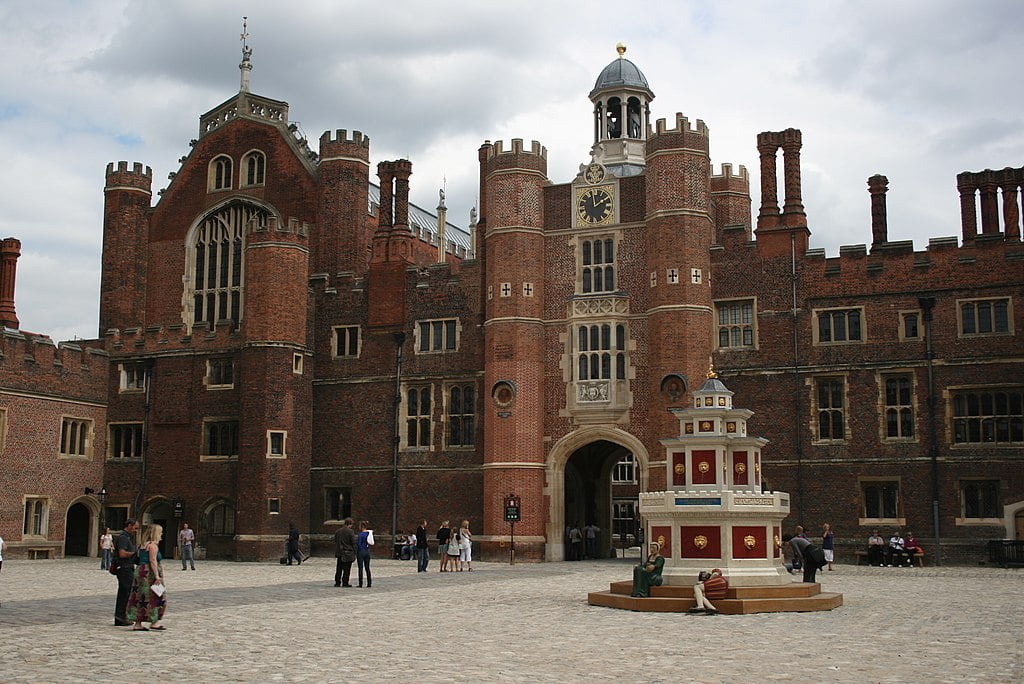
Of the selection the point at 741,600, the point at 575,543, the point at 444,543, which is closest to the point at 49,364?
the point at 444,543

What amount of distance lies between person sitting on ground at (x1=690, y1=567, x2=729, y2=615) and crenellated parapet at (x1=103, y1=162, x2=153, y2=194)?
34667 millimetres

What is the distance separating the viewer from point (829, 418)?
114 feet

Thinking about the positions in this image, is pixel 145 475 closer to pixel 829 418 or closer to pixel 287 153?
pixel 287 153

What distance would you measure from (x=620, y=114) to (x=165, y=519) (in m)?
22.3

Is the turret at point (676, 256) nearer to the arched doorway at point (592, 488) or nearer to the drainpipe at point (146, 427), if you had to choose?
the arched doorway at point (592, 488)

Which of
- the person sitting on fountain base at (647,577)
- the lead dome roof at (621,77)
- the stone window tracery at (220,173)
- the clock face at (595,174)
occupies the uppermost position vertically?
the lead dome roof at (621,77)

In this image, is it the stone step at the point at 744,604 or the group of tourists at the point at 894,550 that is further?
the group of tourists at the point at 894,550

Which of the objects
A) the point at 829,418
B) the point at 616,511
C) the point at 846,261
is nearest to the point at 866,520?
the point at 829,418

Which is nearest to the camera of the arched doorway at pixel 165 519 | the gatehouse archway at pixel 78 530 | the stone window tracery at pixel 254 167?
the arched doorway at pixel 165 519

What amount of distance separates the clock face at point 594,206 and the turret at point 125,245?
19177 millimetres

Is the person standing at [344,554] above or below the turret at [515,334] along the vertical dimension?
below

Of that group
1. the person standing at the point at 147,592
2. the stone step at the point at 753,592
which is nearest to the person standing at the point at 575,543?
the stone step at the point at 753,592

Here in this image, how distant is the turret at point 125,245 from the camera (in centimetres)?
4588

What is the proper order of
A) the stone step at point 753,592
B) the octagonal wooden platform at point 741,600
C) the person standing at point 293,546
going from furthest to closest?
1. the person standing at point 293,546
2. the stone step at point 753,592
3. the octagonal wooden platform at point 741,600
